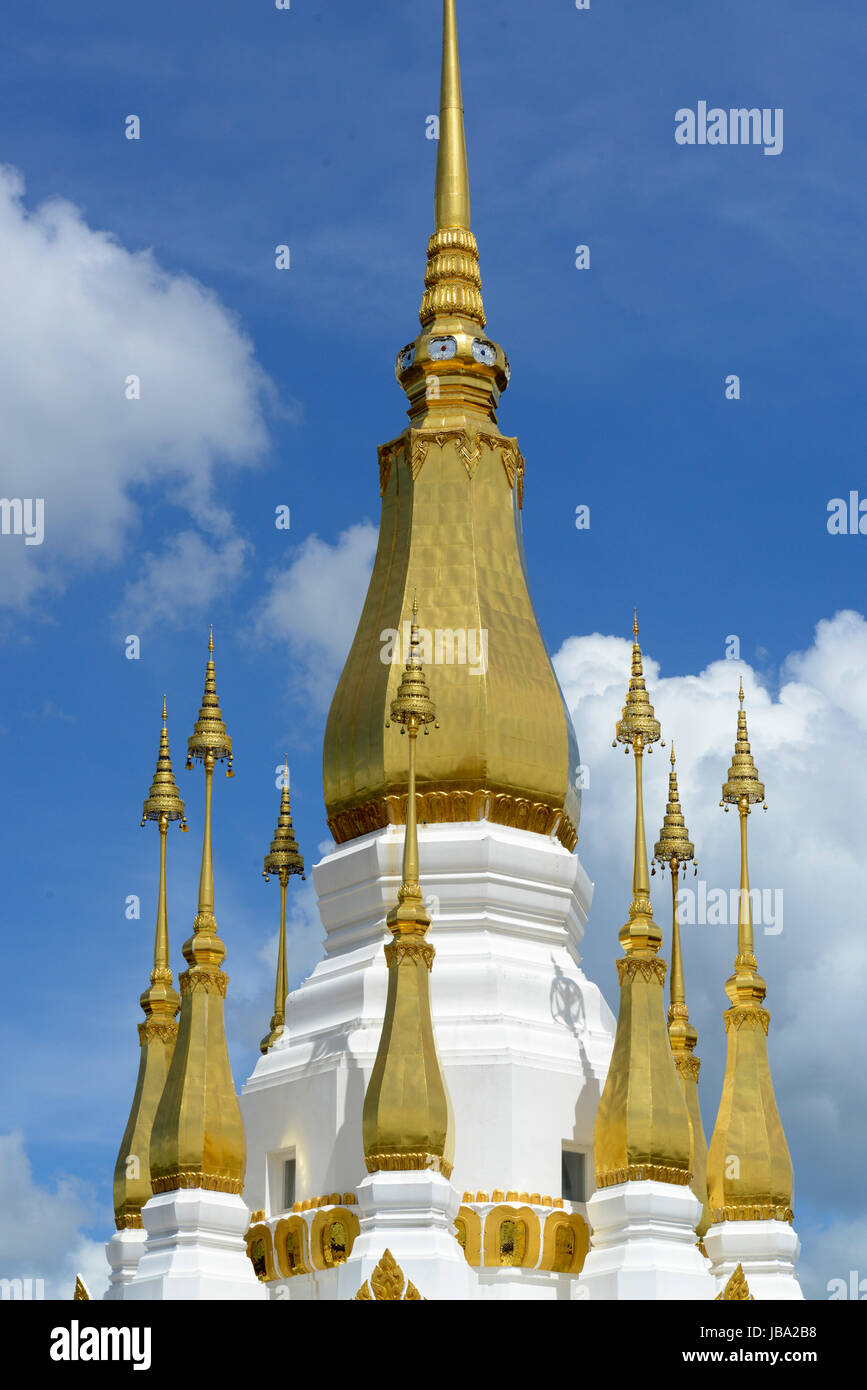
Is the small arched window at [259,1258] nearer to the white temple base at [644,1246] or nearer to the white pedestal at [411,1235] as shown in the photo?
the white pedestal at [411,1235]

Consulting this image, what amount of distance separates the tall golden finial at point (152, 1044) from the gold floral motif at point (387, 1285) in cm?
811

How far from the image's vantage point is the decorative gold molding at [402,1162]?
135ft

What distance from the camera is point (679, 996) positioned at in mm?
52125

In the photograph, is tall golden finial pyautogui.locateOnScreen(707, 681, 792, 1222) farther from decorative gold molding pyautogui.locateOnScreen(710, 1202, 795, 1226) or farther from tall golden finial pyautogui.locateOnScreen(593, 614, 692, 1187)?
tall golden finial pyautogui.locateOnScreen(593, 614, 692, 1187)

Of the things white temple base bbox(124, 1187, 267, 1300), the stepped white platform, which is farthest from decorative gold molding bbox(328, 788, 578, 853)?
white temple base bbox(124, 1187, 267, 1300)

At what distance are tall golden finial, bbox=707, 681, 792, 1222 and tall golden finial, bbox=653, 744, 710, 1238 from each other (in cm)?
318

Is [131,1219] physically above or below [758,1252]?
above

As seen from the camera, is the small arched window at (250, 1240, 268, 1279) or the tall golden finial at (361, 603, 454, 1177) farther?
the small arched window at (250, 1240, 268, 1279)

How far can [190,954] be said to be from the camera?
147 feet

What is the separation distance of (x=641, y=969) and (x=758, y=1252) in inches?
234

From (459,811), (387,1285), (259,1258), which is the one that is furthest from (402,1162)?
(459,811)

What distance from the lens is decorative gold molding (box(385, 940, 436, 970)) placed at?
42.6m

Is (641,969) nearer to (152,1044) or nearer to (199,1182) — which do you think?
(199,1182)

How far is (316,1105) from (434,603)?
35.4 feet
